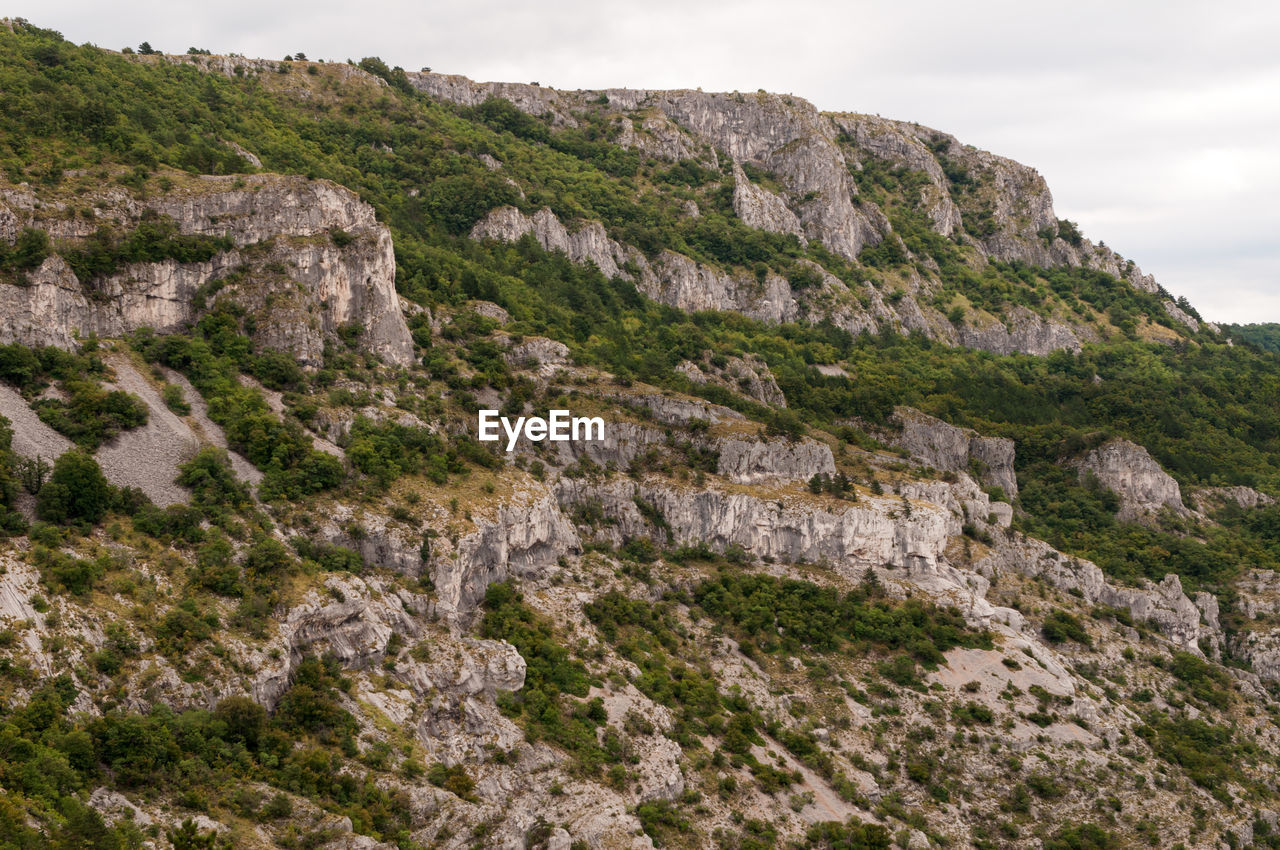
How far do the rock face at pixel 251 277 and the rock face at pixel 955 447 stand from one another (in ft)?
239

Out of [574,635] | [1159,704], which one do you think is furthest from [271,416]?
[1159,704]

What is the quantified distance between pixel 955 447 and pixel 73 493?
114215 mm

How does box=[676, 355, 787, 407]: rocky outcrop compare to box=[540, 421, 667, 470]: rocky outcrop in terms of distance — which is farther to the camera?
box=[676, 355, 787, 407]: rocky outcrop

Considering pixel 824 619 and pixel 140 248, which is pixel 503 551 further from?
pixel 140 248

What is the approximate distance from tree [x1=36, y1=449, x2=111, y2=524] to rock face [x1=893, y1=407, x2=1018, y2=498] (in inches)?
4131

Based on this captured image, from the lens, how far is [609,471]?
395ft

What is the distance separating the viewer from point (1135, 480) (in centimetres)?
15125

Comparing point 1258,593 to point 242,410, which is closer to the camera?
point 242,410

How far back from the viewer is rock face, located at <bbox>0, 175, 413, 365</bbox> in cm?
9506

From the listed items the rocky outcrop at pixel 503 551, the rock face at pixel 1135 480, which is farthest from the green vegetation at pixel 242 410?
the rock face at pixel 1135 480

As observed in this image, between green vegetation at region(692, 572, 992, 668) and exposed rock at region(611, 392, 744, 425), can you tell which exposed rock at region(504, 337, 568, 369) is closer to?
exposed rock at region(611, 392, 744, 425)

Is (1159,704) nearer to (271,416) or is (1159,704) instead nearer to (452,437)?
(452,437)

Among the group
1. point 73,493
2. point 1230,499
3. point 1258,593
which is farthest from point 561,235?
point 1258,593

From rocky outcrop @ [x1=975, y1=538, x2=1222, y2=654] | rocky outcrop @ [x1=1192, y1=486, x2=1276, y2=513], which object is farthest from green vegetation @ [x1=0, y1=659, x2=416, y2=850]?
rocky outcrop @ [x1=1192, y1=486, x2=1276, y2=513]
